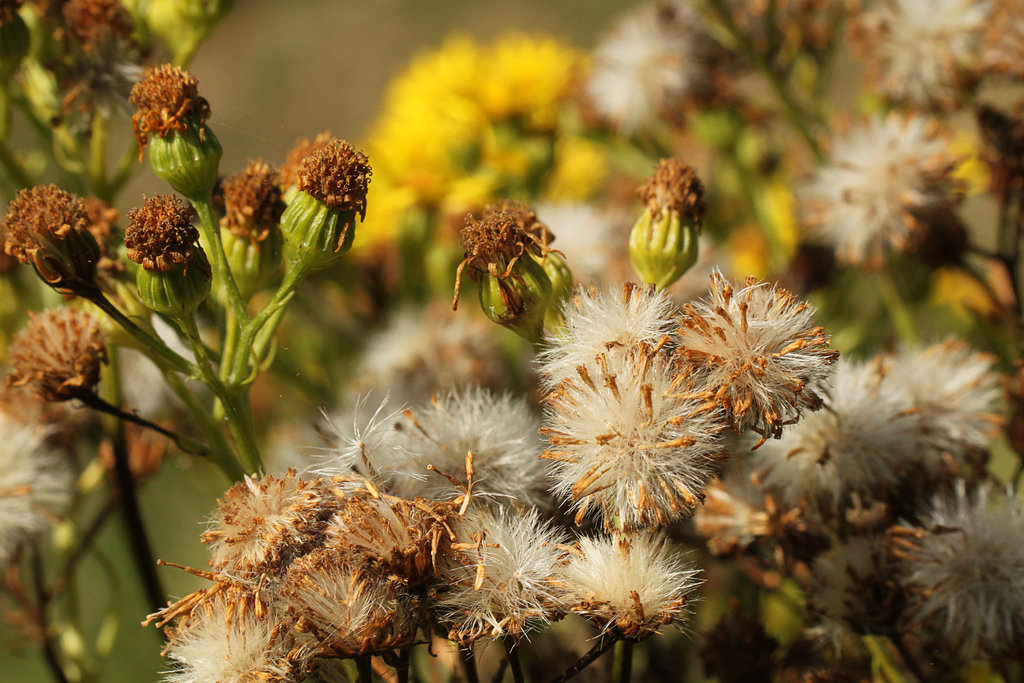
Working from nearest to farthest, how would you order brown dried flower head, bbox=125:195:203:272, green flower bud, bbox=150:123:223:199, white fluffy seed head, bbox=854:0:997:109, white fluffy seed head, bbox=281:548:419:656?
white fluffy seed head, bbox=281:548:419:656 < brown dried flower head, bbox=125:195:203:272 < green flower bud, bbox=150:123:223:199 < white fluffy seed head, bbox=854:0:997:109

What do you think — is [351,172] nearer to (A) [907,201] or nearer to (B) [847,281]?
(A) [907,201]

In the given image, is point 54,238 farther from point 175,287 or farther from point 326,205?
point 326,205

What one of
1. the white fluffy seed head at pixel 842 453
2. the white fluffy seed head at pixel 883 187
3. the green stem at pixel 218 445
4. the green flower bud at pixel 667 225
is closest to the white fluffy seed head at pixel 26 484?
the green stem at pixel 218 445

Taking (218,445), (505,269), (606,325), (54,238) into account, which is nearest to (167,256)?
(54,238)

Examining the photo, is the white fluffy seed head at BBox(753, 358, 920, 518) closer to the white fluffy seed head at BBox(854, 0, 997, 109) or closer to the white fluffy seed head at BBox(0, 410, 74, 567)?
the white fluffy seed head at BBox(854, 0, 997, 109)

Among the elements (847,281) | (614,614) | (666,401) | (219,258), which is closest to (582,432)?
(666,401)

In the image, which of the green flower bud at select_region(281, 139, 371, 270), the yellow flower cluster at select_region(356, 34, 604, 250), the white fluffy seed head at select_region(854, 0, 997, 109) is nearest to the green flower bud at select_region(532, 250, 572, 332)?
the green flower bud at select_region(281, 139, 371, 270)
